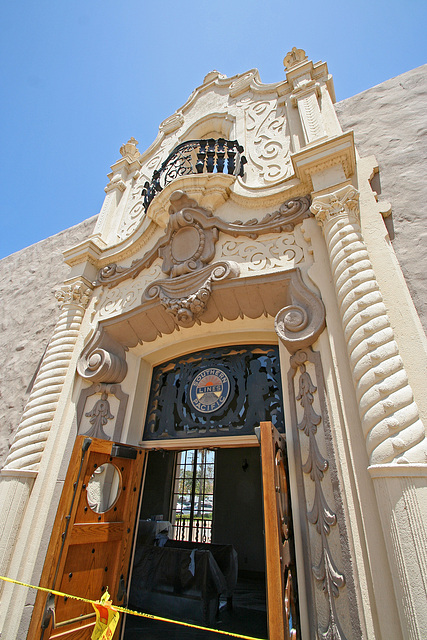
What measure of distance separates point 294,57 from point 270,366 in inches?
187

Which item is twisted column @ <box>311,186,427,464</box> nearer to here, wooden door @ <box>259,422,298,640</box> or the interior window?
wooden door @ <box>259,422,298,640</box>

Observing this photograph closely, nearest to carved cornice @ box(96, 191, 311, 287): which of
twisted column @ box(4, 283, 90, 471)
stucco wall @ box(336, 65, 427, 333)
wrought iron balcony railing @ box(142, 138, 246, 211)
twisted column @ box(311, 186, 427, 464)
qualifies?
twisted column @ box(311, 186, 427, 464)

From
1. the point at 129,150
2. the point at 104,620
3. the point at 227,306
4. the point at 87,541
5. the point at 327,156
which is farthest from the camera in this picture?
the point at 129,150

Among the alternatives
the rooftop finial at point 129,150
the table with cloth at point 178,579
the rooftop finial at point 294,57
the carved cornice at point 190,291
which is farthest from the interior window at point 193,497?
the rooftop finial at point 294,57

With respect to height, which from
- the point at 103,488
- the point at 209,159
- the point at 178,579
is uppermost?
the point at 209,159

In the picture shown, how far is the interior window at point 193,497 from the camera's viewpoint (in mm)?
9961

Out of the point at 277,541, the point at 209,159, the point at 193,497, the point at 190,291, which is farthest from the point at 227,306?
the point at 193,497

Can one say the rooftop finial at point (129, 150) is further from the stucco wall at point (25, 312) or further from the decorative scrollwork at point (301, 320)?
the decorative scrollwork at point (301, 320)

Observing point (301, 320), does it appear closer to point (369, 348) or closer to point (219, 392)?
point (369, 348)

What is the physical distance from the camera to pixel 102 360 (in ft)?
12.9

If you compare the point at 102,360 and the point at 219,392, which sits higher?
the point at 102,360

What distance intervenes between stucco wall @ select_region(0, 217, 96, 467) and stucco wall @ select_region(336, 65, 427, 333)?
16.4ft

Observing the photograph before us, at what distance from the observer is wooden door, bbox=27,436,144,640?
267cm

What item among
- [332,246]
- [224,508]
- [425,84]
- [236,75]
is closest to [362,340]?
[332,246]
